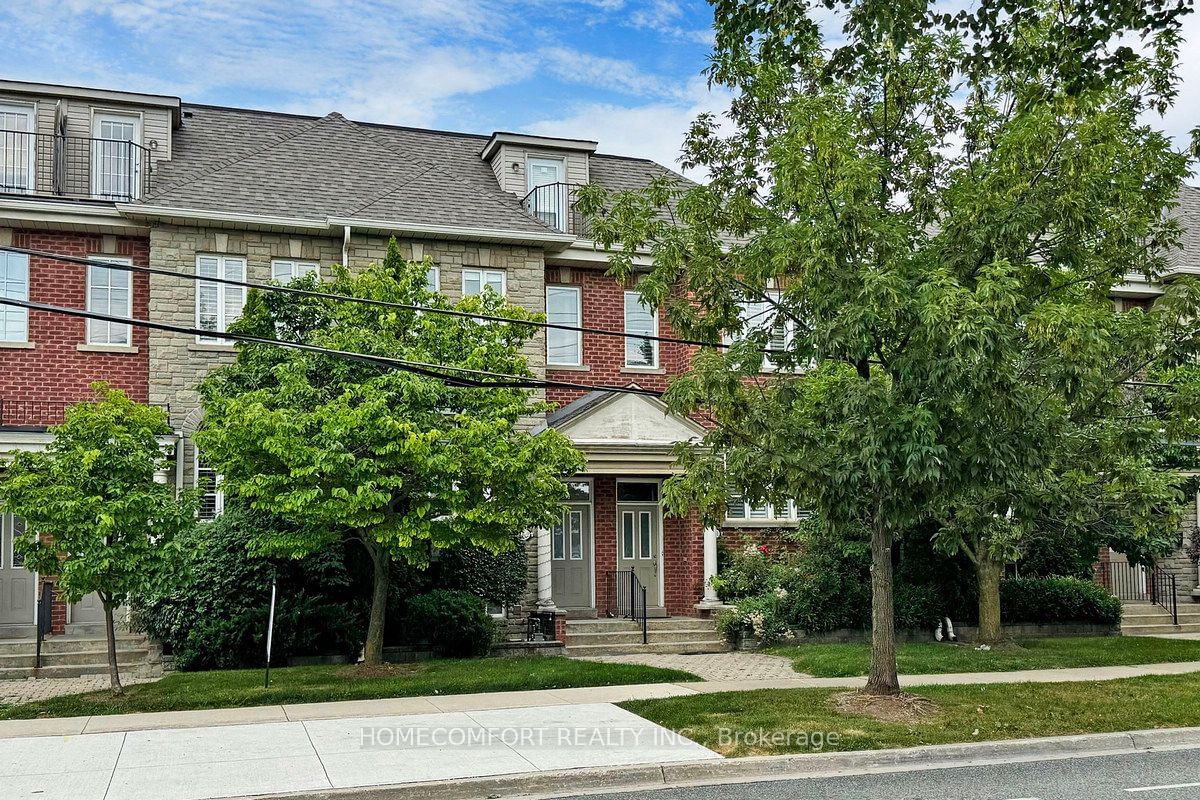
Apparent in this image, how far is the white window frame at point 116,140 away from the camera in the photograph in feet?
66.9

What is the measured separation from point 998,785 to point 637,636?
10.9 metres

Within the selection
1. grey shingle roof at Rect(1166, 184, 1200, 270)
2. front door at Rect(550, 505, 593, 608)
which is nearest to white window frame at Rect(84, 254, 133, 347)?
front door at Rect(550, 505, 593, 608)

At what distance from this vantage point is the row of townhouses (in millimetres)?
19609

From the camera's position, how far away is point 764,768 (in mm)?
10289

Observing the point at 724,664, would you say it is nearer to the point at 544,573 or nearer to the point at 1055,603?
the point at 544,573

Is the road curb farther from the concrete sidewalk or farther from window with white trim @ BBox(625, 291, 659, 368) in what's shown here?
window with white trim @ BBox(625, 291, 659, 368)

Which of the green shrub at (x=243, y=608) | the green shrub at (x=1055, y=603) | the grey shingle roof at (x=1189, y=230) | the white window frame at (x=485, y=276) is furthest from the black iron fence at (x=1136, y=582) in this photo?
the green shrub at (x=243, y=608)

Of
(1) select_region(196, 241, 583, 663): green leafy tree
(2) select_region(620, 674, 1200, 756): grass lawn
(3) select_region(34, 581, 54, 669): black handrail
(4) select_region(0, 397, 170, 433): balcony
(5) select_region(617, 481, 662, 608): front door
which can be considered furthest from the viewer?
(5) select_region(617, 481, 662, 608): front door

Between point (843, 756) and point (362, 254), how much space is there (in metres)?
13.5

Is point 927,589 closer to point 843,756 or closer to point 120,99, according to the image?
point 843,756

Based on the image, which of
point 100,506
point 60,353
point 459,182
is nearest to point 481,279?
point 459,182

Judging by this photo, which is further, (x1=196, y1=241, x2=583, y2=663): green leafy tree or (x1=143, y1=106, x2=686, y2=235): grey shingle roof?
(x1=143, y1=106, x2=686, y2=235): grey shingle roof

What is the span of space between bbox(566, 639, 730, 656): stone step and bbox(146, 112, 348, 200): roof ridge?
10580 mm

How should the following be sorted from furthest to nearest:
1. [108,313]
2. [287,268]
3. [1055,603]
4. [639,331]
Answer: [639,331] → [1055,603] → [287,268] → [108,313]
